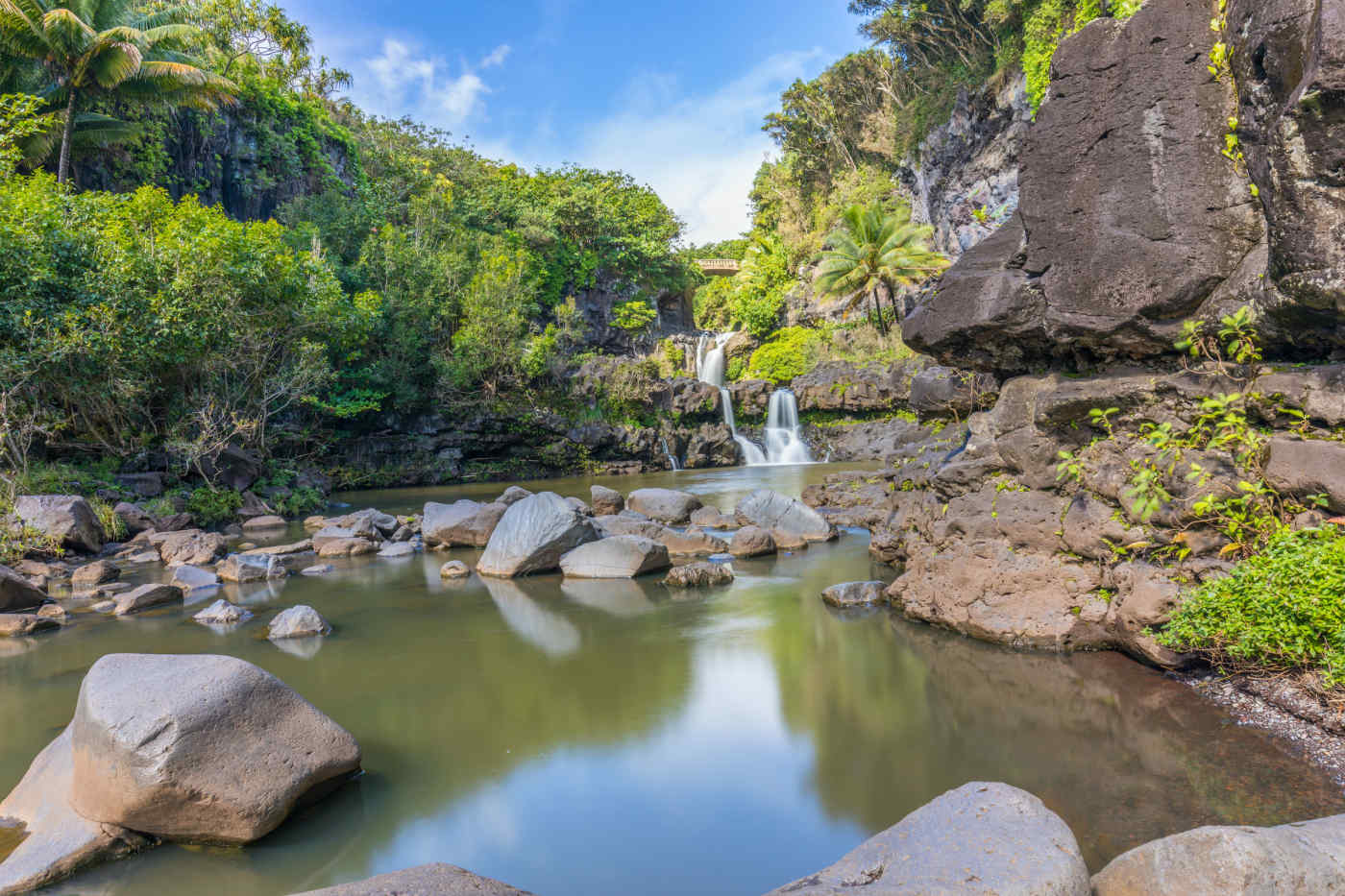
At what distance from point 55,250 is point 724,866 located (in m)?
15.7

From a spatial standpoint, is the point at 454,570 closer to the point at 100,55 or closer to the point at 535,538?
the point at 535,538

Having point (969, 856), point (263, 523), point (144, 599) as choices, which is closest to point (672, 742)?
point (969, 856)

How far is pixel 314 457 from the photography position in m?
23.4

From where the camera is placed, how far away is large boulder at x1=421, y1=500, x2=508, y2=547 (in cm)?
1220

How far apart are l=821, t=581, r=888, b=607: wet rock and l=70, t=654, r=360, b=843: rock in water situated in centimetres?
518

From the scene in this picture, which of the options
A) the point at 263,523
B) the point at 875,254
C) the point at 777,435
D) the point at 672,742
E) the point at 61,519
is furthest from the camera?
the point at 777,435

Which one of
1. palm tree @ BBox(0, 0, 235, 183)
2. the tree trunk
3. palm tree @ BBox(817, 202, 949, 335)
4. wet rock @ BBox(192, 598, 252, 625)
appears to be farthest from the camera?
palm tree @ BBox(817, 202, 949, 335)

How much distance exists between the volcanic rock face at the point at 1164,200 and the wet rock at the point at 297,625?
6.86 metres

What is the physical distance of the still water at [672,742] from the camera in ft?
12.0

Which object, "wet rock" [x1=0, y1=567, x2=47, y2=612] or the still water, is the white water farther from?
"wet rock" [x1=0, y1=567, x2=47, y2=612]

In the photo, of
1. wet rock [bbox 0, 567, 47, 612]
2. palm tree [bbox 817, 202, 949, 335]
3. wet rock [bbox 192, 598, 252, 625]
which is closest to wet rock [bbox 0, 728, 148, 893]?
wet rock [bbox 192, 598, 252, 625]

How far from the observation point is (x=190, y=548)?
11711 mm

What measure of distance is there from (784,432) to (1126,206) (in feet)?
80.2

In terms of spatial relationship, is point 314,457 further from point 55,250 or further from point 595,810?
point 595,810
